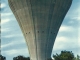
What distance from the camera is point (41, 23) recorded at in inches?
3959

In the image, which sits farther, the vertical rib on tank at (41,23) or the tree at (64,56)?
the tree at (64,56)

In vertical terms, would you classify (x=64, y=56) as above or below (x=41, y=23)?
below

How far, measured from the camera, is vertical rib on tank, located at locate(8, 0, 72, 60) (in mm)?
99500

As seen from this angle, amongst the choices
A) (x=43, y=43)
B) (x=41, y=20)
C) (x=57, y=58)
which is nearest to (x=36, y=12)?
(x=41, y=20)

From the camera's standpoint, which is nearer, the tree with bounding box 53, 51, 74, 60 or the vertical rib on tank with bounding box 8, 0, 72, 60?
the vertical rib on tank with bounding box 8, 0, 72, 60

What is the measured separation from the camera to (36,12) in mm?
99875

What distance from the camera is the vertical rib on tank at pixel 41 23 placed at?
9950 centimetres

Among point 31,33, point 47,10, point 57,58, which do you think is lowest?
point 57,58

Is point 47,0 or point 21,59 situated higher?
point 47,0

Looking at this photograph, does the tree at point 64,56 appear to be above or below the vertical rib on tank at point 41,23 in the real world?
below

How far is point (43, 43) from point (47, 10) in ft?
36.3

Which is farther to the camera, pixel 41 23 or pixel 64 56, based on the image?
pixel 64 56

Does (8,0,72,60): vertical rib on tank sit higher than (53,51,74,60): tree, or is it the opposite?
(8,0,72,60): vertical rib on tank

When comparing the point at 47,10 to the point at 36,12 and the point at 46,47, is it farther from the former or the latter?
the point at 46,47
